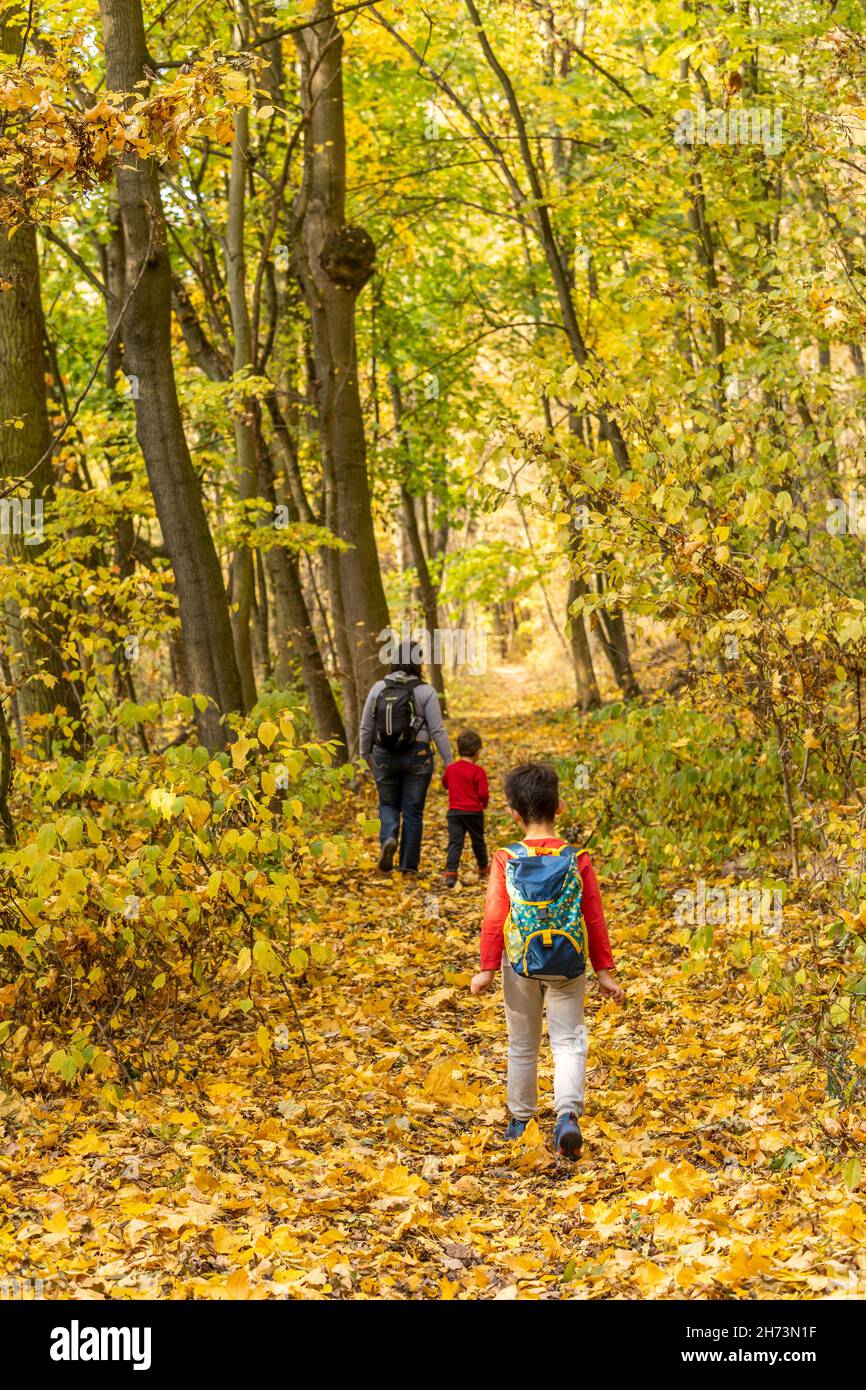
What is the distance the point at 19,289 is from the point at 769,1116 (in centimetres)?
850

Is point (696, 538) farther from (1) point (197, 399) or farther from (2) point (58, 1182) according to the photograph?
(1) point (197, 399)

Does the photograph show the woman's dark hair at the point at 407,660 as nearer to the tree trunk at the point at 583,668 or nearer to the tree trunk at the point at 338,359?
the tree trunk at the point at 338,359

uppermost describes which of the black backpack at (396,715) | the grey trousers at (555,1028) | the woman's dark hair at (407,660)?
the woman's dark hair at (407,660)

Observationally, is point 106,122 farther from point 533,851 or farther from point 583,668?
point 583,668

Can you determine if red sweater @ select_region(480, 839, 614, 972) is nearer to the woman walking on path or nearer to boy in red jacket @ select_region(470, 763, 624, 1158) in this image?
boy in red jacket @ select_region(470, 763, 624, 1158)

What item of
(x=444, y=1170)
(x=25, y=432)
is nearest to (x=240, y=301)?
(x=25, y=432)

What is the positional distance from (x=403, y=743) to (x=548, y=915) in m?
4.72

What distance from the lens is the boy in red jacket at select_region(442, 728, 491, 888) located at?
9617 mm

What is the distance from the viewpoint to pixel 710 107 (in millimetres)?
11141

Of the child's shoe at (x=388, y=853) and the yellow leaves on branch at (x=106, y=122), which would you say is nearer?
the yellow leaves on branch at (x=106, y=122)

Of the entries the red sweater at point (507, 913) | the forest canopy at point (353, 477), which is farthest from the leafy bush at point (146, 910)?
the red sweater at point (507, 913)

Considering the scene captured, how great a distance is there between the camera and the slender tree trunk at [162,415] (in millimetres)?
8117

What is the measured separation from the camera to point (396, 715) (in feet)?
30.8

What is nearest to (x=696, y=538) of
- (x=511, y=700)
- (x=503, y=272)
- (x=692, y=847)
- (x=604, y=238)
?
(x=692, y=847)
